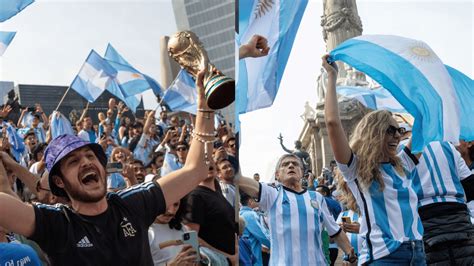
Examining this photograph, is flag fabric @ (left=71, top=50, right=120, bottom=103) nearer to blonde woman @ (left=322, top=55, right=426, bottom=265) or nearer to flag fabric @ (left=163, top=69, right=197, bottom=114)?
flag fabric @ (left=163, top=69, right=197, bottom=114)

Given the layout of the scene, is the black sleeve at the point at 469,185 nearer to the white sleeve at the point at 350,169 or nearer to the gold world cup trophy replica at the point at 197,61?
the white sleeve at the point at 350,169

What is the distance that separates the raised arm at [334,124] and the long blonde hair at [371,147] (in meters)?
0.14

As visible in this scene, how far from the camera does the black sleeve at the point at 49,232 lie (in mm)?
3074

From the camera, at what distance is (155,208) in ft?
11.4

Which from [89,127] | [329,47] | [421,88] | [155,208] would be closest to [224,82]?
[155,208]

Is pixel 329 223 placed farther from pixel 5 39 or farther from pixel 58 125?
pixel 58 125

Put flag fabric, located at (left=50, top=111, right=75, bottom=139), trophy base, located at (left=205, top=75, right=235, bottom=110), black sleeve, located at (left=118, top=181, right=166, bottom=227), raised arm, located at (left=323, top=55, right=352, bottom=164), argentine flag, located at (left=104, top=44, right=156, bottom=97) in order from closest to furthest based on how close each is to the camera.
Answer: trophy base, located at (left=205, top=75, right=235, bottom=110) < black sleeve, located at (left=118, top=181, right=166, bottom=227) < raised arm, located at (left=323, top=55, right=352, bottom=164) < flag fabric, located at (left=50, top=111, right=75, bottom=139) < argentine flag, located at (left=104, top=44, right=156, bottom=97)

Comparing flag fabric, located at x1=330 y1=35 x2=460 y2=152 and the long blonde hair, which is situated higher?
flag fabric, located at x1=330 y1=35 x2=460 y2=152

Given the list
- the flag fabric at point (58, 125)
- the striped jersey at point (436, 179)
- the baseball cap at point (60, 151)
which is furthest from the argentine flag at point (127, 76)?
the baseball cap at point (60, 151)

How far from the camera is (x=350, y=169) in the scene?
482 cm

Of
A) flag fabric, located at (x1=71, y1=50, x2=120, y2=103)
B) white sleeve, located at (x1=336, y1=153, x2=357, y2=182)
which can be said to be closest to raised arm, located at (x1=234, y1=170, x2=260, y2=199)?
white sleeve, located at (x1=336, y1=153, x2=357, y2=182)

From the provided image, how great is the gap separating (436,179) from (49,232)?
313cm

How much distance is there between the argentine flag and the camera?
12727 millimetres

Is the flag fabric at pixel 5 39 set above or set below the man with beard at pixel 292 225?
above
